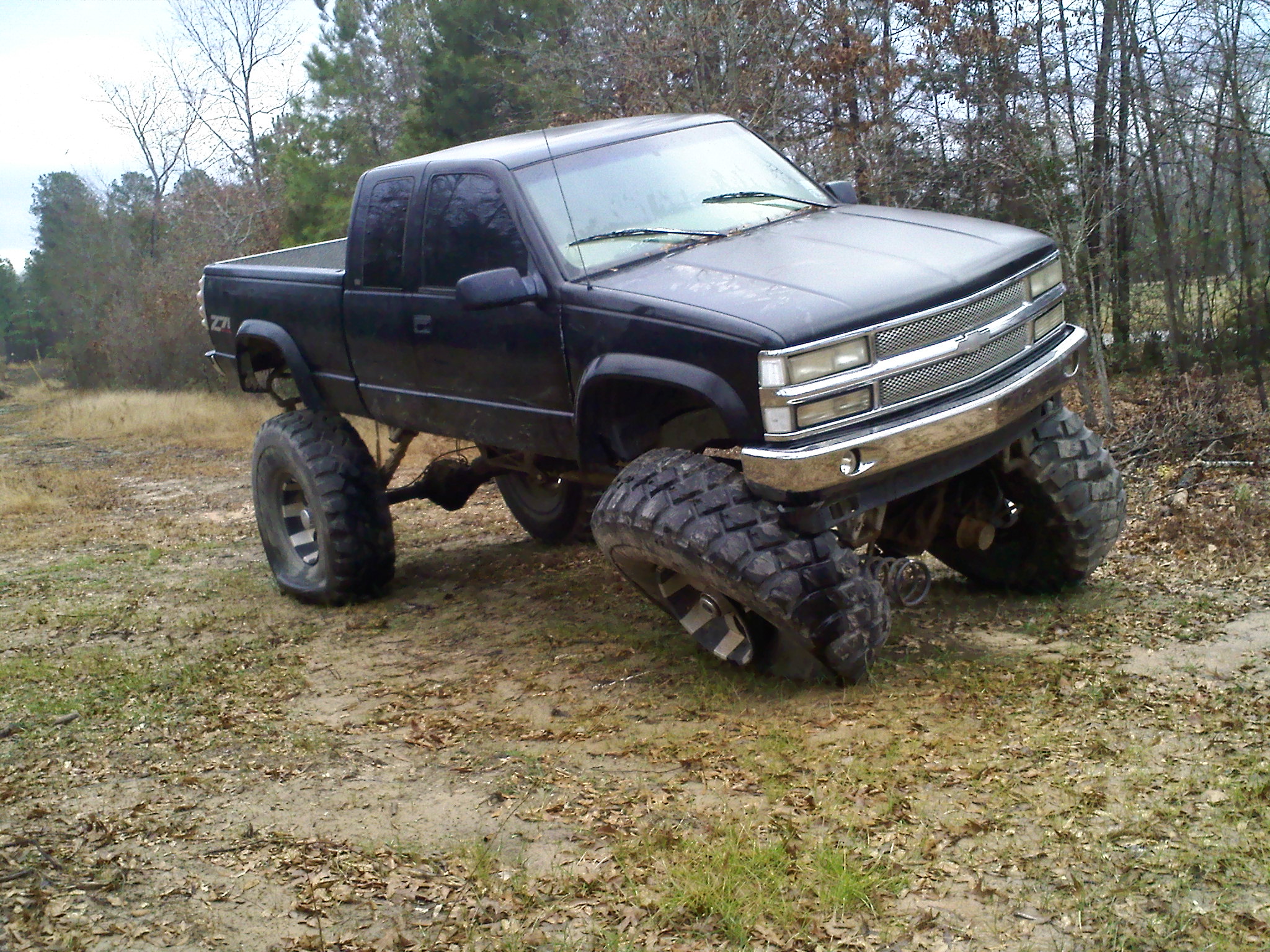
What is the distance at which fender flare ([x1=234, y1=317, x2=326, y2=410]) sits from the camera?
673cm

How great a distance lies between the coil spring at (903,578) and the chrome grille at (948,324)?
87cm

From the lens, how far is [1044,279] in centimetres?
479

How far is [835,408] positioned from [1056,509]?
5.18 ft

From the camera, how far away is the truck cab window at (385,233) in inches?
228

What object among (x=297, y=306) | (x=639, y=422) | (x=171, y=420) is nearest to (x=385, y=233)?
(x=297, y=306)

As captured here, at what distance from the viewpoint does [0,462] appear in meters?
17.4

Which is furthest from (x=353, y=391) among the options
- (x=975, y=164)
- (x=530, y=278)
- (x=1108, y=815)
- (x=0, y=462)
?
(x=0, y=462)

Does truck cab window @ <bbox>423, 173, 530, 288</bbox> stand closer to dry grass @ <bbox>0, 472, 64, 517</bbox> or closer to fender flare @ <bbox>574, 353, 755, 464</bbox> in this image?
fender flare @ <bbox>574, 353, 755, 464</bbox>

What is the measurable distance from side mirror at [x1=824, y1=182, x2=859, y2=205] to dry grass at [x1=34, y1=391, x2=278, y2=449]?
13296 millimetres

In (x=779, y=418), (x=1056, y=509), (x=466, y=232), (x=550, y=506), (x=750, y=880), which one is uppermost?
(x=466, y=232)

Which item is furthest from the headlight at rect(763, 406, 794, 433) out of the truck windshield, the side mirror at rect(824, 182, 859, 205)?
the side mirror at rect(824, 182, 859, 205)

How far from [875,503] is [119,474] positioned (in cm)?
1332

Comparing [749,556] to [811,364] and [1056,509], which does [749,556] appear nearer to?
[811,364]

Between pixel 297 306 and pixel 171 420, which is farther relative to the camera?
pixel 171 420
